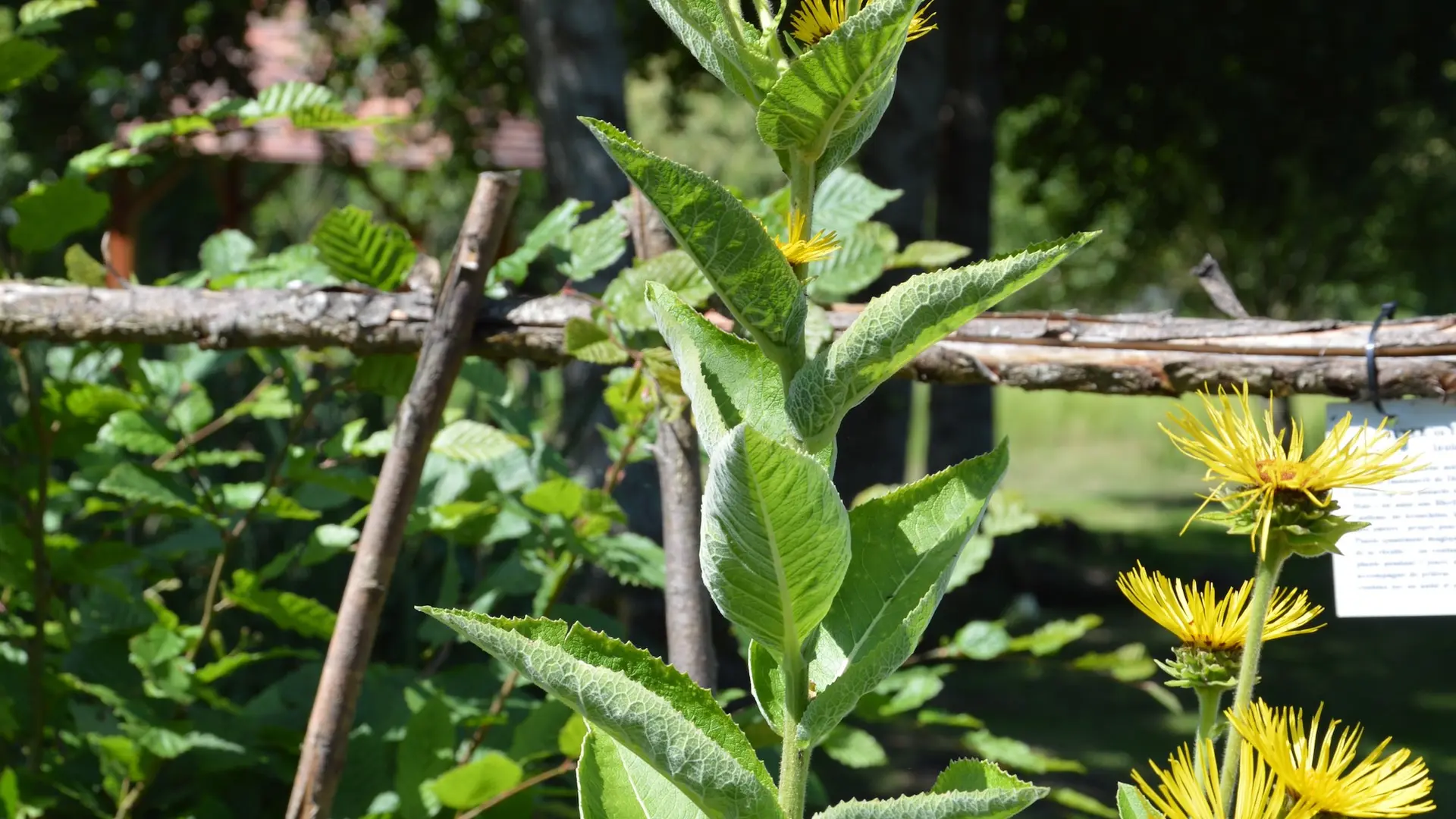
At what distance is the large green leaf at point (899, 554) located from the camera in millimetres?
711

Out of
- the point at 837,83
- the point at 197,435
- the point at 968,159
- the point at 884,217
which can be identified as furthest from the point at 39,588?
the point at 968,159

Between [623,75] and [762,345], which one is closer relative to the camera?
[762,345]

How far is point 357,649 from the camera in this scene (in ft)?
4.43

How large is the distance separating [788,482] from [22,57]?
1.57 m

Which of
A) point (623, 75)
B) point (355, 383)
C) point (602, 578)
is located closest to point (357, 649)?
point (355, 383)

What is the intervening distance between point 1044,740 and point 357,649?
5.08 meters

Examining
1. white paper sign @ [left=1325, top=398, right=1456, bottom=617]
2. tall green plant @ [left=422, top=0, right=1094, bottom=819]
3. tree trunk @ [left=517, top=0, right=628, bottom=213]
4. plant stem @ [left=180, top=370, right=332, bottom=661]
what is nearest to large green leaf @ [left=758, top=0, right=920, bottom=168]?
tall green plant @ [left=422, top=0, right=1094, bottom=819]

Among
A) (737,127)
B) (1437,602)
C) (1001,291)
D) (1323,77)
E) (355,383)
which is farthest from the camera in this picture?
(737,127)

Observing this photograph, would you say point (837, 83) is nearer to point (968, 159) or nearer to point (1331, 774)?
point (1331, 774)

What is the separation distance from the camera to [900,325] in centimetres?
64

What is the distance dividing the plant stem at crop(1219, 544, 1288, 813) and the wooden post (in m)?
0.95

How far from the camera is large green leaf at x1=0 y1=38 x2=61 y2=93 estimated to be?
1.69m

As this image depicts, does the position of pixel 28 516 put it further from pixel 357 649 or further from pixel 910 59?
pixel 910 59

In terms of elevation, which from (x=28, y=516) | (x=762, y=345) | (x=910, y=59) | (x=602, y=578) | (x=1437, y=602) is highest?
(x=910, y=59)
